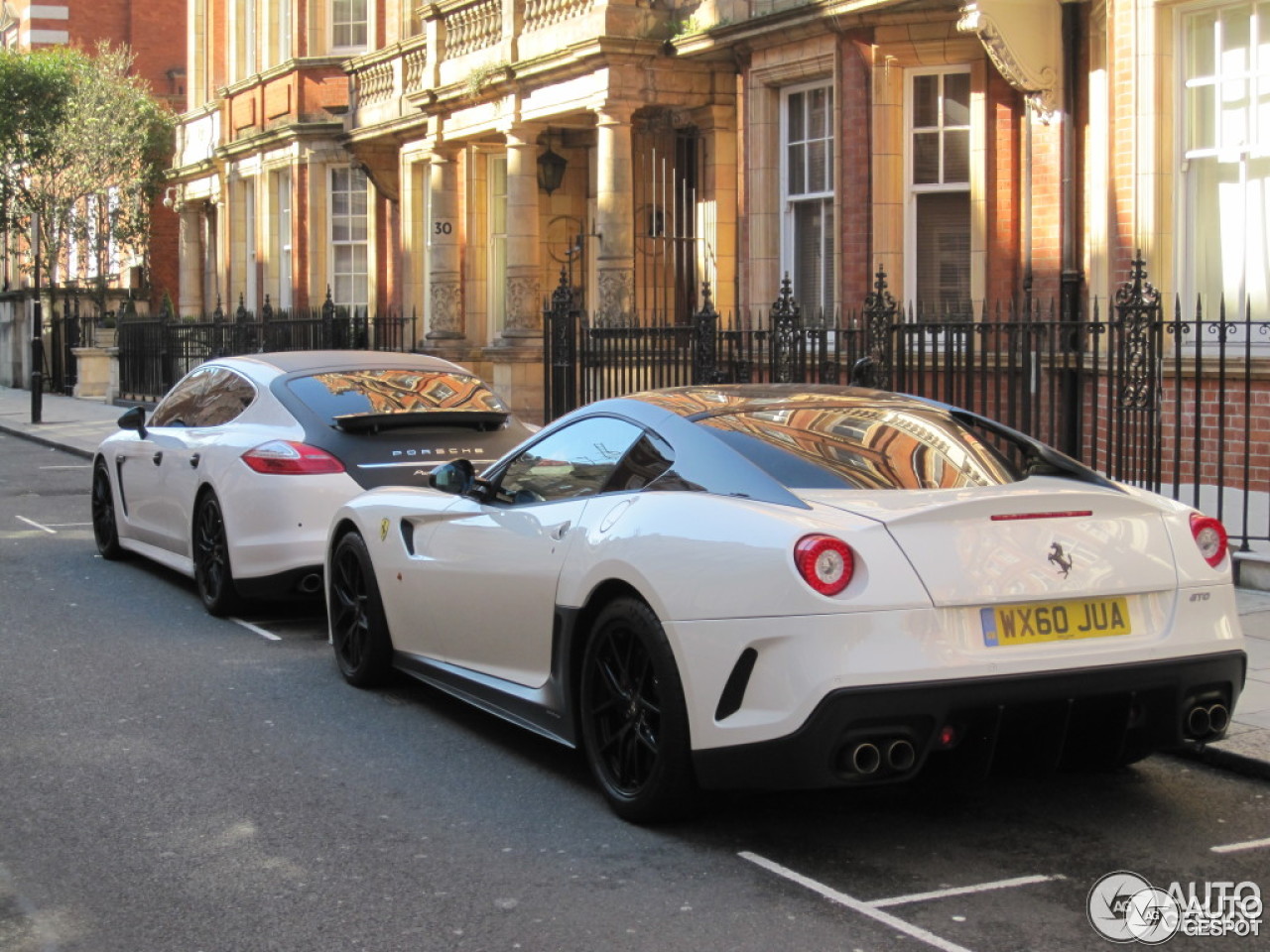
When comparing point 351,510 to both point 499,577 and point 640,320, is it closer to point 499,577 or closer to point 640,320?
point 499,577

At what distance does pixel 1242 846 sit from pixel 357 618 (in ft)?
13.7

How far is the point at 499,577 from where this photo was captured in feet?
21.6

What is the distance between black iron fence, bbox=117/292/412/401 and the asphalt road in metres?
14.4

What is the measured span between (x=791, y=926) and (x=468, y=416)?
5.77 metres

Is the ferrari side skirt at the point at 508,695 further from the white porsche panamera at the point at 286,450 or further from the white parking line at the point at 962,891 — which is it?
the white porsche panamera at the point at 286,450

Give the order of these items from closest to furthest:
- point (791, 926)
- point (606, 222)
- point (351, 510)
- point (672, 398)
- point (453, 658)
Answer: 1. point (791, 926)
2. point (672, 398)
3. point (453, 658)
4. point (351, 510)
5. point (606, 222)

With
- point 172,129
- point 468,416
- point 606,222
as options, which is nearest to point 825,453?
point 468,416

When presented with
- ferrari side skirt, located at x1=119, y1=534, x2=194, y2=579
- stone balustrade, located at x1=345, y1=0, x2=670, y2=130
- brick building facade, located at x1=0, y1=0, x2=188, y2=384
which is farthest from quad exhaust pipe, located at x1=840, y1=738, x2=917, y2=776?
brick building facade, located at x1=0, y1=0, x2=188, y2=384

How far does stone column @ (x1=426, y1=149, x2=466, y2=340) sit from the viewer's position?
23.8m

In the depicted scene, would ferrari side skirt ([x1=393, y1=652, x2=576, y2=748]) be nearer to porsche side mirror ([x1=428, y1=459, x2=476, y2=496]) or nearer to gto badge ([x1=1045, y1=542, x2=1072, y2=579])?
porsche side mirror ([x1=428, y1=459, x2=476, y2=496])

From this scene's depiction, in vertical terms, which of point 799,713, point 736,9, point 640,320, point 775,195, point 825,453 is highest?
point 736,9

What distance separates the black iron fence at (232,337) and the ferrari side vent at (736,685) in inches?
642

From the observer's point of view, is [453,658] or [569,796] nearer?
[569,796]

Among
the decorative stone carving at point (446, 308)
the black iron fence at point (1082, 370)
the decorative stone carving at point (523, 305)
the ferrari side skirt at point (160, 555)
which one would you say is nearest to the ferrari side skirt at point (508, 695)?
the ferrari side skirt at point (160, 555)
